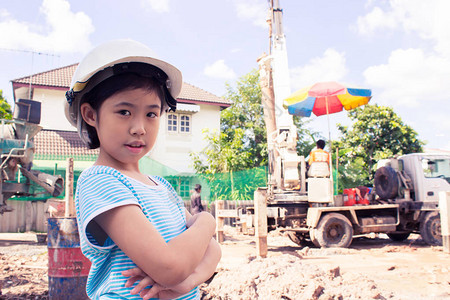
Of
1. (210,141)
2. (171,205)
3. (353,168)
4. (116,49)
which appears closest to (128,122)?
(116,49)

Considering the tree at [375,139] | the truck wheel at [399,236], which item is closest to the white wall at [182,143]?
the tree at [375,139]

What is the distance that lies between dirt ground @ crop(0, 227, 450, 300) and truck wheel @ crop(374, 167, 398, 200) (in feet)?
6.14

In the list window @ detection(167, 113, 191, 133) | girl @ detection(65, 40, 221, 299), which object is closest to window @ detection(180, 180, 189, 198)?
window @ detection(167, 113, 191, 133)

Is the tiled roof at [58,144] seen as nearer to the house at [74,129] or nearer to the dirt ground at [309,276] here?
the house at [74,129]

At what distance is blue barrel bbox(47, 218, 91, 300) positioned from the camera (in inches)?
143

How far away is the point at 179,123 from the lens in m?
20.0

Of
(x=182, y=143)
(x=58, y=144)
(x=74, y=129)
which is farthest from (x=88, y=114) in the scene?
(x=182, y=143)

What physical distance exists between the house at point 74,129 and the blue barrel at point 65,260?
1120 centimetres

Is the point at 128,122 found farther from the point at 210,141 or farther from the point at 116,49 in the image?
the point at 210,141

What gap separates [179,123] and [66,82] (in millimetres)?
5991

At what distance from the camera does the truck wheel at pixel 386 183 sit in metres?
10.0

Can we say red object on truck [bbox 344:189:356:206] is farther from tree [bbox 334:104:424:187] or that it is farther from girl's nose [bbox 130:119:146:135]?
tree [bbox 334:104:424:187]

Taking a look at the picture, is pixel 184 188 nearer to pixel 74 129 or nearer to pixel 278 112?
pixel 278 112

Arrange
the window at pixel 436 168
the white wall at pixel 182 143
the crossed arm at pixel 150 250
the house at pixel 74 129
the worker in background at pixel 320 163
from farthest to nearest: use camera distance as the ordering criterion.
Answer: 1. the white wall at pixel 182 143
2. the house at pixel 74 129
3. the window at pixel 436 168
4. the worker in background at pixel 320 163
5. the crossed arm at pixel 150 250
